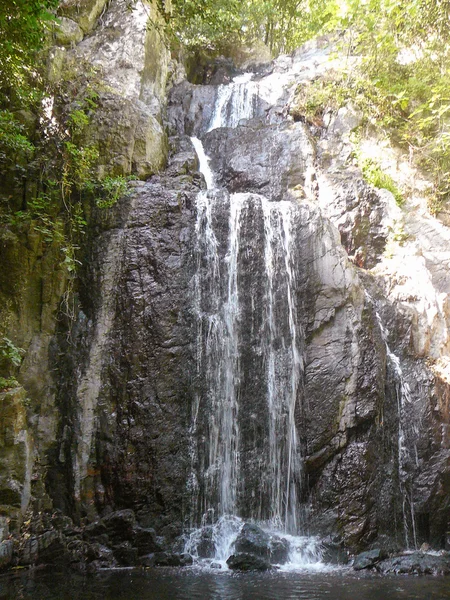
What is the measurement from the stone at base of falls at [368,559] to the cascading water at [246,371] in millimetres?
625

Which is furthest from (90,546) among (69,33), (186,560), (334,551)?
(69,33)

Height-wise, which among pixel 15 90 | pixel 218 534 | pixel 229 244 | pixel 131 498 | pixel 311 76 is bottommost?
pixel 218 534

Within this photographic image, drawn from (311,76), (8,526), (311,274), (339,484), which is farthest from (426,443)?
(311,76)

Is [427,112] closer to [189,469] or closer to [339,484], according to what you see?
[339,484]

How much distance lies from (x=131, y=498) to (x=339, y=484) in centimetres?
335

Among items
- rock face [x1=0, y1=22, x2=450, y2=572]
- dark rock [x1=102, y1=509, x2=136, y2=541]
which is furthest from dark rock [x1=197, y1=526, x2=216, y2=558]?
dark rock [x1=102, y1=509, x2=136, y2=541]

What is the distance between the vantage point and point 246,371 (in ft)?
28.2

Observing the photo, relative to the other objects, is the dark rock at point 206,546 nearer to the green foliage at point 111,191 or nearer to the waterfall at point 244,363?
the waterfall at point 244,363

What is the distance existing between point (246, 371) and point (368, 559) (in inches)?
133

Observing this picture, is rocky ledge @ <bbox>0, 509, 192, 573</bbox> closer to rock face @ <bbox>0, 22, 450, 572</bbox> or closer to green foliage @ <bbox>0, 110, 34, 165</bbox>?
rock face @ <bbox>0, 22, 450, 572</bbox>

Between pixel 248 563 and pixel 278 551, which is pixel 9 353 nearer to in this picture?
pixel 248 563

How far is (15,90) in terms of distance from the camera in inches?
334

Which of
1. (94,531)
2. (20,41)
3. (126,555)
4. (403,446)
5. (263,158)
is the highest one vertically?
(263,158)

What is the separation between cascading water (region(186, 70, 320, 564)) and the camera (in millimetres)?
7898
